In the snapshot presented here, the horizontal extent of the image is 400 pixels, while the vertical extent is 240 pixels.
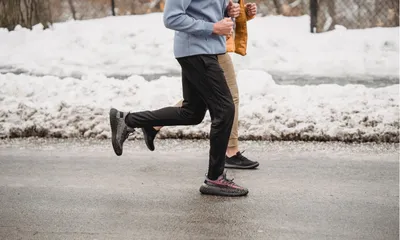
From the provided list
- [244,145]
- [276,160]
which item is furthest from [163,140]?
[276,160]

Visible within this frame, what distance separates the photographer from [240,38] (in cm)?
558

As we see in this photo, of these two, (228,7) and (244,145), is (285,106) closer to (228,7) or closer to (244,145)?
(244,145)

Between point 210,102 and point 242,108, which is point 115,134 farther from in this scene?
point 242,108

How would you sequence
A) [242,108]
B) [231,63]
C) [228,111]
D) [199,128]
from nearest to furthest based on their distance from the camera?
[228,111], [231,63], [199,128], [242,108]

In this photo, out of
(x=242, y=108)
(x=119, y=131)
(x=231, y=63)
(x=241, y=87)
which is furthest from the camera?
(x=241, y=87)

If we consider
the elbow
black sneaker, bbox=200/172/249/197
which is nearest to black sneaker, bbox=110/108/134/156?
black sneaker, bbox=200/172/249/197

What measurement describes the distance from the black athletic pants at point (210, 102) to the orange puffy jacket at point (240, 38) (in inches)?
23.1

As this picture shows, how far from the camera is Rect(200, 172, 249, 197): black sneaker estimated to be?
5.07 m

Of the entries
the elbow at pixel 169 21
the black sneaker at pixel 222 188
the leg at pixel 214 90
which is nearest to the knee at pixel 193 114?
the leg at pixel 214 90

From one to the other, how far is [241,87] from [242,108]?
1.98 feet

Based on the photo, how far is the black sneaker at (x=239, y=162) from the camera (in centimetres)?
586

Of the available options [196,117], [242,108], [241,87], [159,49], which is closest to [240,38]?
[196,117]

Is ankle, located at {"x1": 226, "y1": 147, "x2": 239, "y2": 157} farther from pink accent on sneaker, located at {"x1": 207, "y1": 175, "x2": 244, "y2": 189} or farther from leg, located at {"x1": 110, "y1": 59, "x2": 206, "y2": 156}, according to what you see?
pink accent on sneaker, located at {"x1": 207, "y1": 175, "x2": 244, "y2": 189}

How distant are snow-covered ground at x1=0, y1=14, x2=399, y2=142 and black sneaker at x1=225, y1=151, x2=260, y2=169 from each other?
110cm
